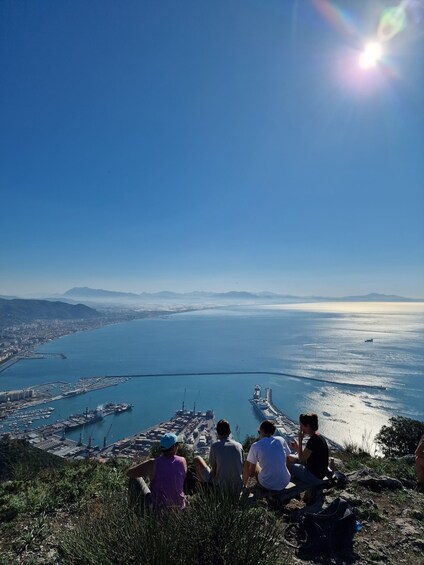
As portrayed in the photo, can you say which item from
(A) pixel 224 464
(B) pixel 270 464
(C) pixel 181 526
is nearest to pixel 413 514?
(B) pixel 270 464

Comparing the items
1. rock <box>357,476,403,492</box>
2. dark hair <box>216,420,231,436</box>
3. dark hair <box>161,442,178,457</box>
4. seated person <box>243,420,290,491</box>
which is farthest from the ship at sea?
dark hair <box>161,442,178,457</box>

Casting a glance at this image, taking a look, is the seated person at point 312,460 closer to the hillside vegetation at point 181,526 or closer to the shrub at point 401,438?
the hillside vegetation at point 181,526

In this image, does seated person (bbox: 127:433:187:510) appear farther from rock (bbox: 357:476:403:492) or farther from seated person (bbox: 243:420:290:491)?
rock (bbox: 357:476:403:492)

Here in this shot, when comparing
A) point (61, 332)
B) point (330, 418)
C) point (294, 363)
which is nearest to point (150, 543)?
point (330, 418)

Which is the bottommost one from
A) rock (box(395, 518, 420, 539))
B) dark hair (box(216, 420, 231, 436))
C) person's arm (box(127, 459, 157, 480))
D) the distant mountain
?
the distant mountain

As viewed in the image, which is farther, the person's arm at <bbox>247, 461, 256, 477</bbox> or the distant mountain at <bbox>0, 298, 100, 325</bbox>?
the distant mountain at <bbox>0, 298, 100, 325</bbox>

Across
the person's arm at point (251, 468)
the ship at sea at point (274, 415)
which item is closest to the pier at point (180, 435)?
the ship at sea at point (274, 415)

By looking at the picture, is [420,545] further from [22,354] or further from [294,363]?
[22,354]
